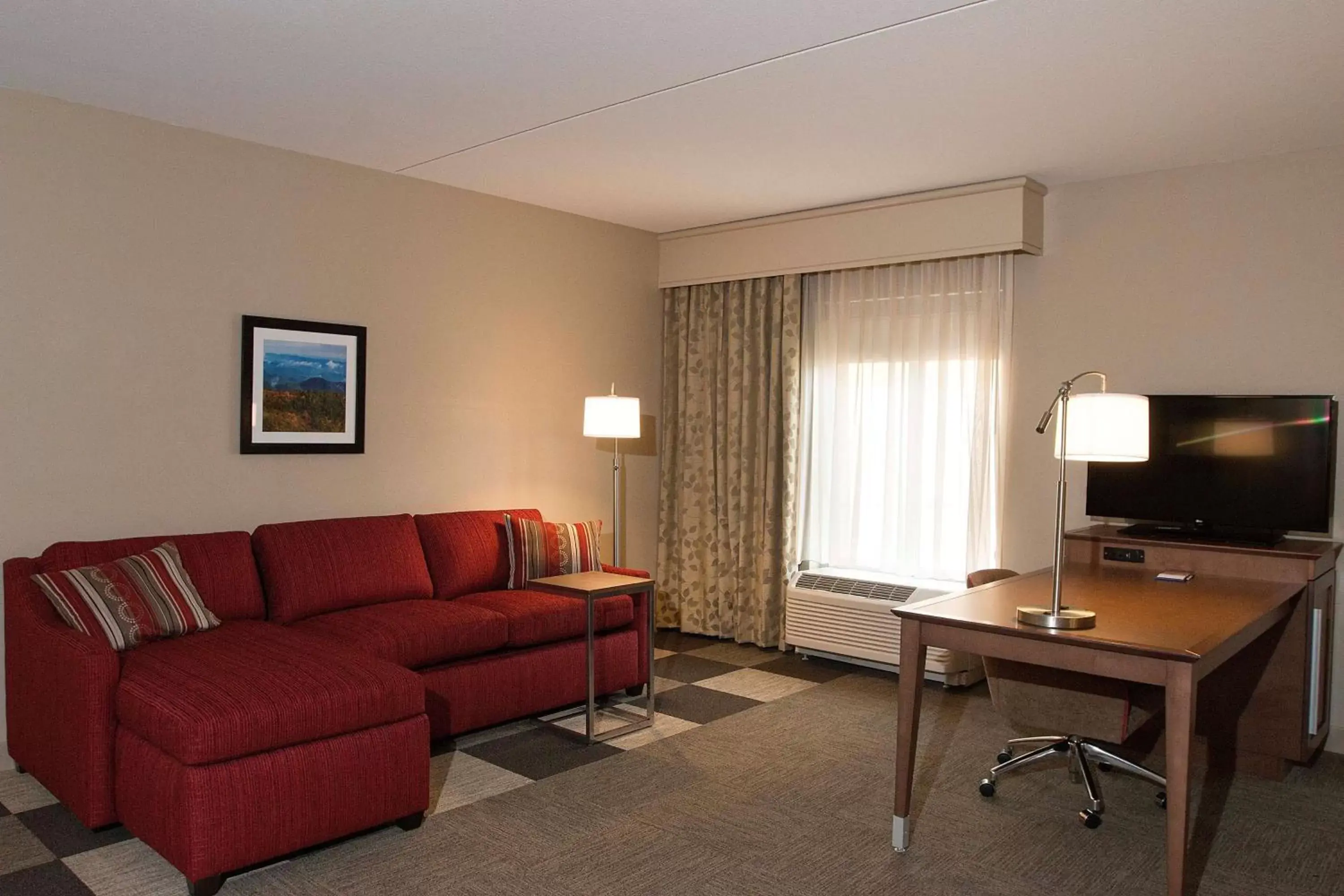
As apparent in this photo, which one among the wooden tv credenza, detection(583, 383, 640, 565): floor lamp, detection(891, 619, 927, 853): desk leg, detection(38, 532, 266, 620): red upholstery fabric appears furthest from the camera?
detection(583, 383, 640, 565): floor lamp

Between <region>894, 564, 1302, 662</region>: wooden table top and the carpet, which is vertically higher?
<region>894, 564, 1302, 662</region>: wooden table top

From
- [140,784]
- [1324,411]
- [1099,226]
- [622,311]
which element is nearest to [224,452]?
[140,784]

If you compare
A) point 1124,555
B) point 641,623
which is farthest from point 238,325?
point 1124,555

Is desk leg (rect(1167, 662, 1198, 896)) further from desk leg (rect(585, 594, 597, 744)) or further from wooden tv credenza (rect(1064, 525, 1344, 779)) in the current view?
desk leg (rect(585, 594, 597, 744))

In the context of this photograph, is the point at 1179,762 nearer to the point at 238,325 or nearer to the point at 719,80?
the point at 719,80

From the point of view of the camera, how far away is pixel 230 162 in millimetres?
4500

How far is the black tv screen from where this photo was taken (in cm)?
425

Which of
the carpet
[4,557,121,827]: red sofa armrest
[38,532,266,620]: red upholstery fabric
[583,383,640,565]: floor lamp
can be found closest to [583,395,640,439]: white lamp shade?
[583,383,640,565]: floor lamp

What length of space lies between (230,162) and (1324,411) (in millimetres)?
4802

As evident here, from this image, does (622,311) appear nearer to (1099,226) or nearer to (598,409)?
(598,409)

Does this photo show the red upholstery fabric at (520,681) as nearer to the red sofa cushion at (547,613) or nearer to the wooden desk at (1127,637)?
the red sofa cushion at (547,613)

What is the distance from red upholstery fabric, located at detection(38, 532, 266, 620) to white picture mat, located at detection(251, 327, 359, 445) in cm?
54

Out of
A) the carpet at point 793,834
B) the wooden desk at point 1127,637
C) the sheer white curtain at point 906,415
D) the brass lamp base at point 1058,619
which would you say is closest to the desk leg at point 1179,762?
the wooden desk at point 1127,637

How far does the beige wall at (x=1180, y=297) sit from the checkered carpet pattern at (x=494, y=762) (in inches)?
62.0
